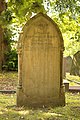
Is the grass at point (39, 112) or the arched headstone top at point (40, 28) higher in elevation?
the arched headstone top at point (40, 28)

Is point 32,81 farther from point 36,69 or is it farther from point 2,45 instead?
point 2,45

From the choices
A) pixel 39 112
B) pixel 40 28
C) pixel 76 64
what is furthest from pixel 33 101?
pixel 76 64

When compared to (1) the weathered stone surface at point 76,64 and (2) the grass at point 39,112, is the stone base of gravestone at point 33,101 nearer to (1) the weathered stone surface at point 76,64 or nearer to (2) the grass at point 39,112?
(2) the grass at point 39,112

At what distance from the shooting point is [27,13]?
783 cm

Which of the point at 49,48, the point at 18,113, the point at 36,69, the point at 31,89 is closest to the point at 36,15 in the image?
the point at 49,48

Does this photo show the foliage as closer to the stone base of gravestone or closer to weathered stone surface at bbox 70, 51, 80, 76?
weathered stone surface at bbox 70, 51, 80, 76

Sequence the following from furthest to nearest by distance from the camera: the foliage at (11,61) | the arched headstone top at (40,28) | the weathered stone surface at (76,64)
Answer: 1. the weathered stone surface at (76,64)
2. the foliage at (11,61)
3. the arched headstone top at (40,28)

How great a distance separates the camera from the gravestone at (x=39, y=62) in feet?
24.4

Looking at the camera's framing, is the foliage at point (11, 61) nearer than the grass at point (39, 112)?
No

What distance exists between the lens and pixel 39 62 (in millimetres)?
7488

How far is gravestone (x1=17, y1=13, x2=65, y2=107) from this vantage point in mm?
7438

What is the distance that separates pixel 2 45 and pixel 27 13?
9.24 m

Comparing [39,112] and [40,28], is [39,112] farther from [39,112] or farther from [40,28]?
[40,28]

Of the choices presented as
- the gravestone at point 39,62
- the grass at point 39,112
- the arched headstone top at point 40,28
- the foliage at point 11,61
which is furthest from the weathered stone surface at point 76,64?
the arched headstone top at point 40,28
